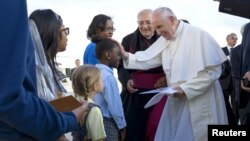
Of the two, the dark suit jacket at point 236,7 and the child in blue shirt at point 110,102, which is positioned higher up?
the dark suit jacket at point 236,7

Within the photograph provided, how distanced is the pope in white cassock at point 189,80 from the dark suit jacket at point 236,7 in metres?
0.98

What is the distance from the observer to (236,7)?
3.03 m

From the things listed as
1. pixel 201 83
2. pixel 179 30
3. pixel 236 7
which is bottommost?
pixel 201 83

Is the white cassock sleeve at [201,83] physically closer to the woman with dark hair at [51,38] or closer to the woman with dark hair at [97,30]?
the woman with dark hair at [97,30]

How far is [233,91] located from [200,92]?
1383 millimetres

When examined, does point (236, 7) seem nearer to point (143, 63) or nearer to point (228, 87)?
point (143, 63)

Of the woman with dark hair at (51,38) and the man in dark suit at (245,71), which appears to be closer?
the woman with dark hair at (51,38)

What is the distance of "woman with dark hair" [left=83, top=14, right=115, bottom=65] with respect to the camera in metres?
4.26

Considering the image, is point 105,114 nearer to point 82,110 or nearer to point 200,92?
point 200,92

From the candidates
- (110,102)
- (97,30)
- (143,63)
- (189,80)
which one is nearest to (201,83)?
(189,80)

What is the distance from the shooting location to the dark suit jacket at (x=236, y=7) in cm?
301

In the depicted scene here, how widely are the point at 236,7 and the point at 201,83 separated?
1086mm

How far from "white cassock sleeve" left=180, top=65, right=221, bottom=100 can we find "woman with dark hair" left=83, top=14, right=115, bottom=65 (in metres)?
0.97

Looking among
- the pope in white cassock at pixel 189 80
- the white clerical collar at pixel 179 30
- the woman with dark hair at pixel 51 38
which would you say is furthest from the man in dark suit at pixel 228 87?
the woman with dark hair at pixel 51 38
